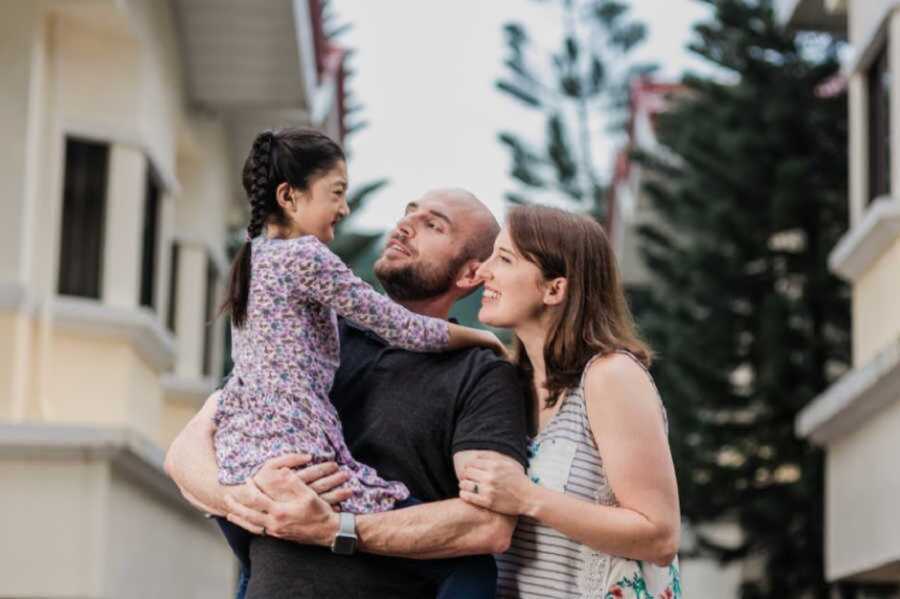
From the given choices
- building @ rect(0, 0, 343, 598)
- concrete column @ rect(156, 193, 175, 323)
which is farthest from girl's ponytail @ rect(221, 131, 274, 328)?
concrete column @ rect(156, 193, 175, 323)

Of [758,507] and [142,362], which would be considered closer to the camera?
[142,362]

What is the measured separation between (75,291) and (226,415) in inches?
243

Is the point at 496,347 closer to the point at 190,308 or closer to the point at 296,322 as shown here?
the point at 296,322

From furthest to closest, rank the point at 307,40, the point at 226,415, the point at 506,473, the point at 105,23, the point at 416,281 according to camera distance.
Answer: the point at 307,40
the point at 105,23
the point at 416,281
the point at 226,415
the point at 506,473

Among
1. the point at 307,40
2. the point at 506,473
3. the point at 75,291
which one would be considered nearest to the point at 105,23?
the point at 75,291

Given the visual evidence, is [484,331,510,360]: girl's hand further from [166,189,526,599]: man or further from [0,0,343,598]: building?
[0,0,343,598]: building

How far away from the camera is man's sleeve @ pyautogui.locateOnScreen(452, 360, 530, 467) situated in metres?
3.95

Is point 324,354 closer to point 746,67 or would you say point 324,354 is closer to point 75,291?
point 75,291

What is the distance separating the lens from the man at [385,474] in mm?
3877

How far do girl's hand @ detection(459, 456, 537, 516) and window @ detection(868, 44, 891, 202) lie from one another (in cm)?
757

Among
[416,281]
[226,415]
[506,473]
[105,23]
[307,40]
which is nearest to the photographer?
[506,473]

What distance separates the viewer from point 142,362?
1063 cm

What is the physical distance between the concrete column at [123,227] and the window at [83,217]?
0.17 ft

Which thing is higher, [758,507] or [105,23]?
[105,23]
